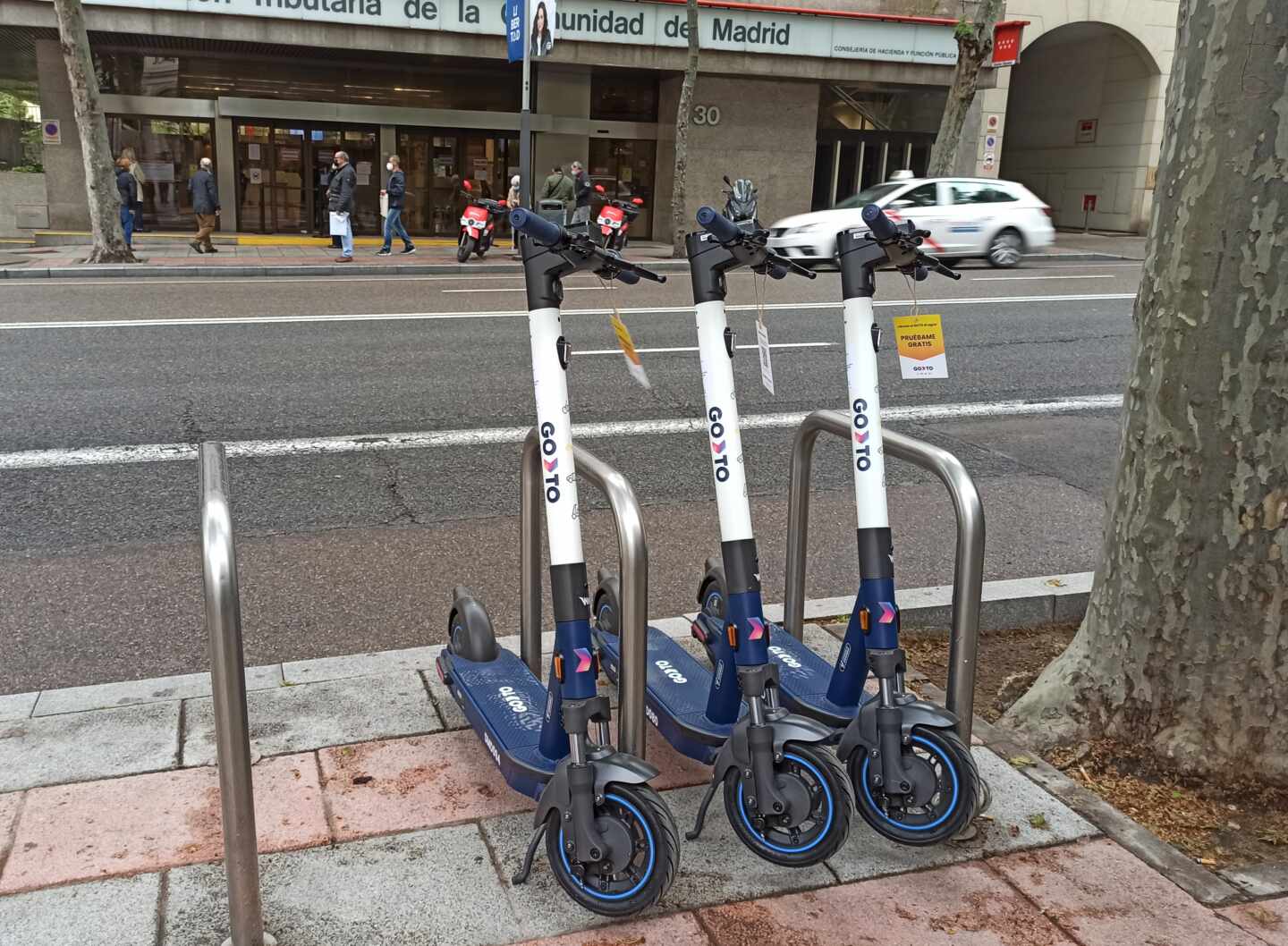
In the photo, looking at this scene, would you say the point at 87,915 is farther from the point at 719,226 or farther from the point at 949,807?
the point at 719,226

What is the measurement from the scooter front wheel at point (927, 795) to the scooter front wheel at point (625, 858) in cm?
58

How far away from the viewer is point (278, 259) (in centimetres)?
1825

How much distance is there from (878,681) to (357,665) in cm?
177

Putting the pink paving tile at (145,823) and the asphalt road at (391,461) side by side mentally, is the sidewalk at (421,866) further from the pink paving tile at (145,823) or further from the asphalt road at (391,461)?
the asphalt road at (391,461)

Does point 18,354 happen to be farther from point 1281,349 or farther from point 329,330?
point 1281,349

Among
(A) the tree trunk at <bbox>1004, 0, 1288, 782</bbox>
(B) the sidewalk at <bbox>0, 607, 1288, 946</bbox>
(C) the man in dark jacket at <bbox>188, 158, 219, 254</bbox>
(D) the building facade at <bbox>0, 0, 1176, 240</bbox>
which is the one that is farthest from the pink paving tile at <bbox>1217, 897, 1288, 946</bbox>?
(D) the building facade at <bbox>0, 0, 1176, 240</bbox>

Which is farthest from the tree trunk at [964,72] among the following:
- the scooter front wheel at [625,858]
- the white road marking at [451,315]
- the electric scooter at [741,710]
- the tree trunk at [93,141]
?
the scooter front wheel at [625,858]

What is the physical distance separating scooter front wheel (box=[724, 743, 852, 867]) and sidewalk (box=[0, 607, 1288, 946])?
0.10m

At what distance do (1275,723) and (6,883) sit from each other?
10.7ft

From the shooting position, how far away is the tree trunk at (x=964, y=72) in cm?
2027

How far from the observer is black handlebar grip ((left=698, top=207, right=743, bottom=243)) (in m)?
2.75

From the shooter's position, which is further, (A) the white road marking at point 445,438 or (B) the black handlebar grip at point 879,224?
(A) the white road marking at point 445,438

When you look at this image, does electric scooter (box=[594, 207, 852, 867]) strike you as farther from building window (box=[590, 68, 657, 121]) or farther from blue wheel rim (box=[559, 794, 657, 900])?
building window (box=[590, 68, 657, 121])

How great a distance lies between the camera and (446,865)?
270 cm
